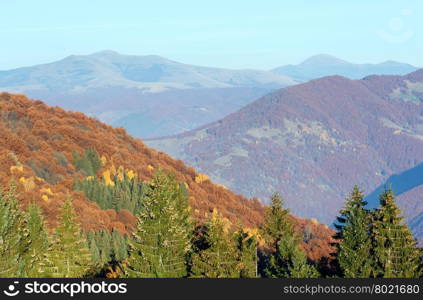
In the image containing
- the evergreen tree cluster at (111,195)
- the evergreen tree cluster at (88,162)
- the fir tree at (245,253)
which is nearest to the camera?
the fir tree at (245,253)

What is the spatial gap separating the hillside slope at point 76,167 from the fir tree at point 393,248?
125ft

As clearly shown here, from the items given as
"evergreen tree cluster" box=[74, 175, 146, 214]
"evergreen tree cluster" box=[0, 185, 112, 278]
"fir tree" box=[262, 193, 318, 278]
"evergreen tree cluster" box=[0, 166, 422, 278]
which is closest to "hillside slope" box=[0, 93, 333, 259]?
"evergreen tree cluster" box=[74, 175, 146, 214]

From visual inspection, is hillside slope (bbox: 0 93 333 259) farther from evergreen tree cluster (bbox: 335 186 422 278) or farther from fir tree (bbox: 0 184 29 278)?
evergreen tree cluster (bbox: 335 186 422 278)

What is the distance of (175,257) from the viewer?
127 ft

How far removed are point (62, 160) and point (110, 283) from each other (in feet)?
258

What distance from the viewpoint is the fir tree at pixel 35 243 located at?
44162mm

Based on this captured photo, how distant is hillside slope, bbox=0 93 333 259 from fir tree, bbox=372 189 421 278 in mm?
38157

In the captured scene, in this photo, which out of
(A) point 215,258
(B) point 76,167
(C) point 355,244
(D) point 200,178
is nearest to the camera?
(A) point 215,258

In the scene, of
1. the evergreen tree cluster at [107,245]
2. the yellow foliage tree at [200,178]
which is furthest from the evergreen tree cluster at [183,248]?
the yellow foliage tree at [200,178]

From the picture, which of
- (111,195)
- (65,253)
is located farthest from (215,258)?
(111,195)

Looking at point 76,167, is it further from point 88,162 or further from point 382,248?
point 382,248

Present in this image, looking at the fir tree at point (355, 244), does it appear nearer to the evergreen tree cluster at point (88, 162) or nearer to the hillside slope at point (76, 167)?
the hillside slope at point (76, 167)

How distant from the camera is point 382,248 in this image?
41.0 m

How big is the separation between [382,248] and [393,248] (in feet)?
2.31
